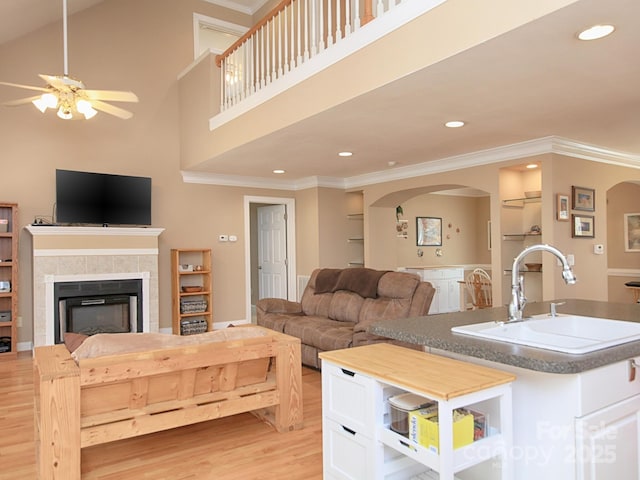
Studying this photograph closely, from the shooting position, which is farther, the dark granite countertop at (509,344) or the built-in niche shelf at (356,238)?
the built-in niche shelf at (356,238)

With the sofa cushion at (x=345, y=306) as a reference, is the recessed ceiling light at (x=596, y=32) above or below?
above

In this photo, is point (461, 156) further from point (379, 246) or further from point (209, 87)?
point (209, 87)

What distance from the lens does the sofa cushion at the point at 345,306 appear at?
4813mm

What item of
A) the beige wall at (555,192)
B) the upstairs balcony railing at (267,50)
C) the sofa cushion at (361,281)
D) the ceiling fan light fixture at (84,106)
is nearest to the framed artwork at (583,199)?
the beige wall at (555,192)

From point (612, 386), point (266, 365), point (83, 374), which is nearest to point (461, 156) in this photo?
point (266, 365)

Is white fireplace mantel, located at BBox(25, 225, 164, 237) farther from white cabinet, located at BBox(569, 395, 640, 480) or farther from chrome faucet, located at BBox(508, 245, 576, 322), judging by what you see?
white cabinet, located at BBox(569, 395, 640, 480)

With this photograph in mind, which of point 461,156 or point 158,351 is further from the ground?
point 461,156

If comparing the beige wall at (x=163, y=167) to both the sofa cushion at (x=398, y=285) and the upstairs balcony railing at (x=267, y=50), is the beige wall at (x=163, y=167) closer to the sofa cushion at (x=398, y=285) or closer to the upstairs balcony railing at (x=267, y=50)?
the upstairs balcony railing at (x=267, y=50)

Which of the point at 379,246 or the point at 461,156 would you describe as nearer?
the point at 461,156

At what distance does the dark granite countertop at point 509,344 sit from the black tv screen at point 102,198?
187 inches

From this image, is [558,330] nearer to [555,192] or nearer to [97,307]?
[555,192]

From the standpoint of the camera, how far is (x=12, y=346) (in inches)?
207

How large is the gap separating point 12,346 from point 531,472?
5.63 m

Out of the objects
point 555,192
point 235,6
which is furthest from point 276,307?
point 235,6
